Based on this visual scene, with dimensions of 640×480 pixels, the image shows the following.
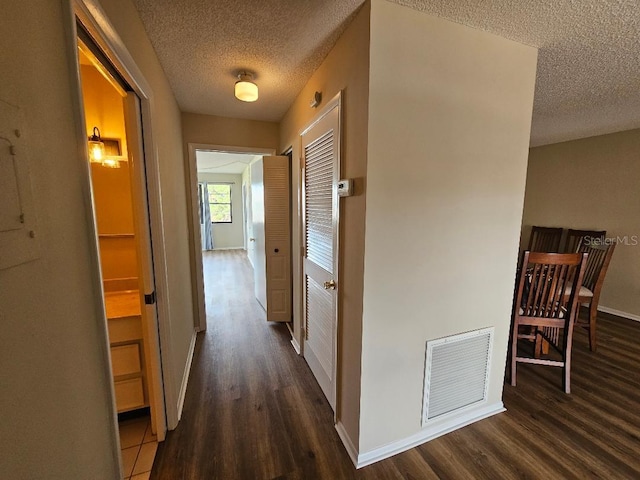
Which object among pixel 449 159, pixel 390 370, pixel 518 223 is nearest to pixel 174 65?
pixel 449 159

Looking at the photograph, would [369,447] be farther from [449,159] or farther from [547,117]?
[547,117]

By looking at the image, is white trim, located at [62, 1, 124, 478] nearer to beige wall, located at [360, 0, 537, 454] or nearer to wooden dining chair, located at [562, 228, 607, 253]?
beige wall, located at [360, 0, 537, 454]

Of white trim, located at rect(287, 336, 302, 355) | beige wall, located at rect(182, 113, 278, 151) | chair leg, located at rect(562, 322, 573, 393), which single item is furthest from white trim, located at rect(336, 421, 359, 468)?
beige wall, located at rect(182, 113, 278, 151)

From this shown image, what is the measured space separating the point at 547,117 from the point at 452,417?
10.7ft

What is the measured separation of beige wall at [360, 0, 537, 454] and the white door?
4.04 feet

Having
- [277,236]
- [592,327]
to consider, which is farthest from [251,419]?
[592,327]

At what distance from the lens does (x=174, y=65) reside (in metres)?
1.85

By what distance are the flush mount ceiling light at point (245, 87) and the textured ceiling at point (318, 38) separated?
0.08 m

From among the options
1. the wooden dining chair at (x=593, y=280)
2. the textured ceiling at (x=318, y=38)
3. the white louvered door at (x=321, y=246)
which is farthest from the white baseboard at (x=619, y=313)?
the white louvered door at (x=321, y=246)

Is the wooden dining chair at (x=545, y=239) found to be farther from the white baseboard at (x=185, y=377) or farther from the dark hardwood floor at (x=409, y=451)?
the white baseboard at (x=185, y=377)

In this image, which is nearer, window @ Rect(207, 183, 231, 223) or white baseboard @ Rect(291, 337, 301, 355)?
white baseboard @ Rect(291, 337, 301, 355)

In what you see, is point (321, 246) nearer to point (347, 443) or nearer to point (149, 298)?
point (149, 298)

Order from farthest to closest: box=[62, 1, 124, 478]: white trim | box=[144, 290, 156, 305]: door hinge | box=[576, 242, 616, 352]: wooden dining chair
→ box=[576, 242, 616, 352]: wooden dining chair, box=[144, 290, 156, 305]: door hinge, box=[62, 1, 124, 478]: white trim

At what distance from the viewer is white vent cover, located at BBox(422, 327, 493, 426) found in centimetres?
161
